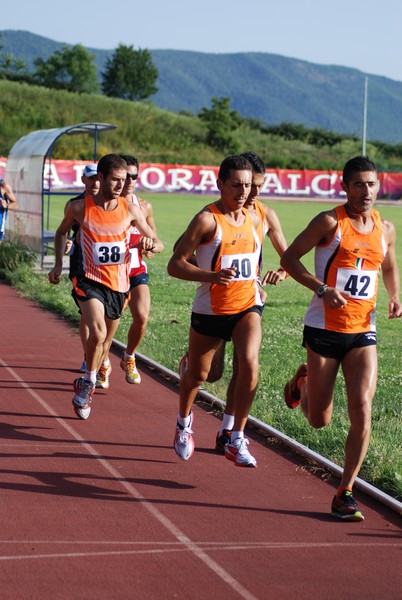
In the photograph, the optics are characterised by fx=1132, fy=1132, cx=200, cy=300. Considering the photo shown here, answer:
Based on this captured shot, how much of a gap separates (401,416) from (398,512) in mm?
2550

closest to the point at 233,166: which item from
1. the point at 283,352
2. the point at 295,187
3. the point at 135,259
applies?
the point at 135,259

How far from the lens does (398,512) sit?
6.75 meters

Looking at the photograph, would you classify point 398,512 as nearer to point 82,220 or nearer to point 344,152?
point 82,220

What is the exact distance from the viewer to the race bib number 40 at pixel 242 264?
751 cm

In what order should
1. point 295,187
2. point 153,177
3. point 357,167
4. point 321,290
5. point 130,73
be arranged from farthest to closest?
point 130,73 → point 295,187 → point 153,177 → point 357,167 → point 321,290

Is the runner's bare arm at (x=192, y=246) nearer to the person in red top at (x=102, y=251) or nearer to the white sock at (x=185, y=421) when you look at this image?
the white sock at (x=185, y=421)

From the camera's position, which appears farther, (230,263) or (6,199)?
(6,199)

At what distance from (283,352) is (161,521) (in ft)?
21.0

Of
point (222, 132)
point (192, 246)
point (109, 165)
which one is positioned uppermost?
point (222, 132)

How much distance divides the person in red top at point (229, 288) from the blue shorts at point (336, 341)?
79 cm

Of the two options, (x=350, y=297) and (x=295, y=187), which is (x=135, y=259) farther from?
(x=295, y=187)

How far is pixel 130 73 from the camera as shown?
169 metres

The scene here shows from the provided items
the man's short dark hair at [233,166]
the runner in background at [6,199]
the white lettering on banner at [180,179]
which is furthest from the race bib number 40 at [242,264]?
the white lettering on banner at [180,179]

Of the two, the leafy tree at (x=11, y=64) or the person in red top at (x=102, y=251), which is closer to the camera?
the person in red top at (x=102, y=251)
